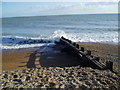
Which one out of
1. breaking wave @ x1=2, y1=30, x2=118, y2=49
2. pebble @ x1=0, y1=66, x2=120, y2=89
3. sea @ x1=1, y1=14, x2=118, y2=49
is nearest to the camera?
pebble @ x1=0, y1=66, x2=120, y2=89

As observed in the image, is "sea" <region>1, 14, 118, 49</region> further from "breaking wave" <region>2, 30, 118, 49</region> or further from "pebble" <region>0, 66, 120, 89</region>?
"pebble" <region>0, 66, 120, 89</region>

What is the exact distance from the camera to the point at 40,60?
9109 millimetres

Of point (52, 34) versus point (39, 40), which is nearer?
point (39, 40)

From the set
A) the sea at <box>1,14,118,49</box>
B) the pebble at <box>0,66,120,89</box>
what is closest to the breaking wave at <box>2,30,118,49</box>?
the sea at <box>1,14,118,49</box>

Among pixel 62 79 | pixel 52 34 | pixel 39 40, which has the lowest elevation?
pixel 62 79

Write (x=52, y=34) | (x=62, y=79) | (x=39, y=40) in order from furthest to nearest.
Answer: (x=52, y=34), (x=39, y=40), (x=62, y=79)

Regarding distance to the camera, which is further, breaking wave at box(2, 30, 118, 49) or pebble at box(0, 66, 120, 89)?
breaking wave at box(2, 30, 118, 49)

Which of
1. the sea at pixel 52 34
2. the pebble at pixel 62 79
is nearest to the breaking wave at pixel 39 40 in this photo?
the sea at pixel 52 34

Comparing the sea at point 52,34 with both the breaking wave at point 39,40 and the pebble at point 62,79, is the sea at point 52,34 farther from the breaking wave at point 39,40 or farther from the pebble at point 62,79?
the pebble at point 62,79

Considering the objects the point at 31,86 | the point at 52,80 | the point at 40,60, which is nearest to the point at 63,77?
the point at 52,80

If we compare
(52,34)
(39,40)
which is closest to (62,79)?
(39,40)

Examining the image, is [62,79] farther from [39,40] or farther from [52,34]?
[52,34]

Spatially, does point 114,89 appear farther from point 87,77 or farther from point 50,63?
point 50,63

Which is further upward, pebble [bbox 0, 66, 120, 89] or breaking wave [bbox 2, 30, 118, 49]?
breaking wave [bbox 2, 30, 118, 49]
